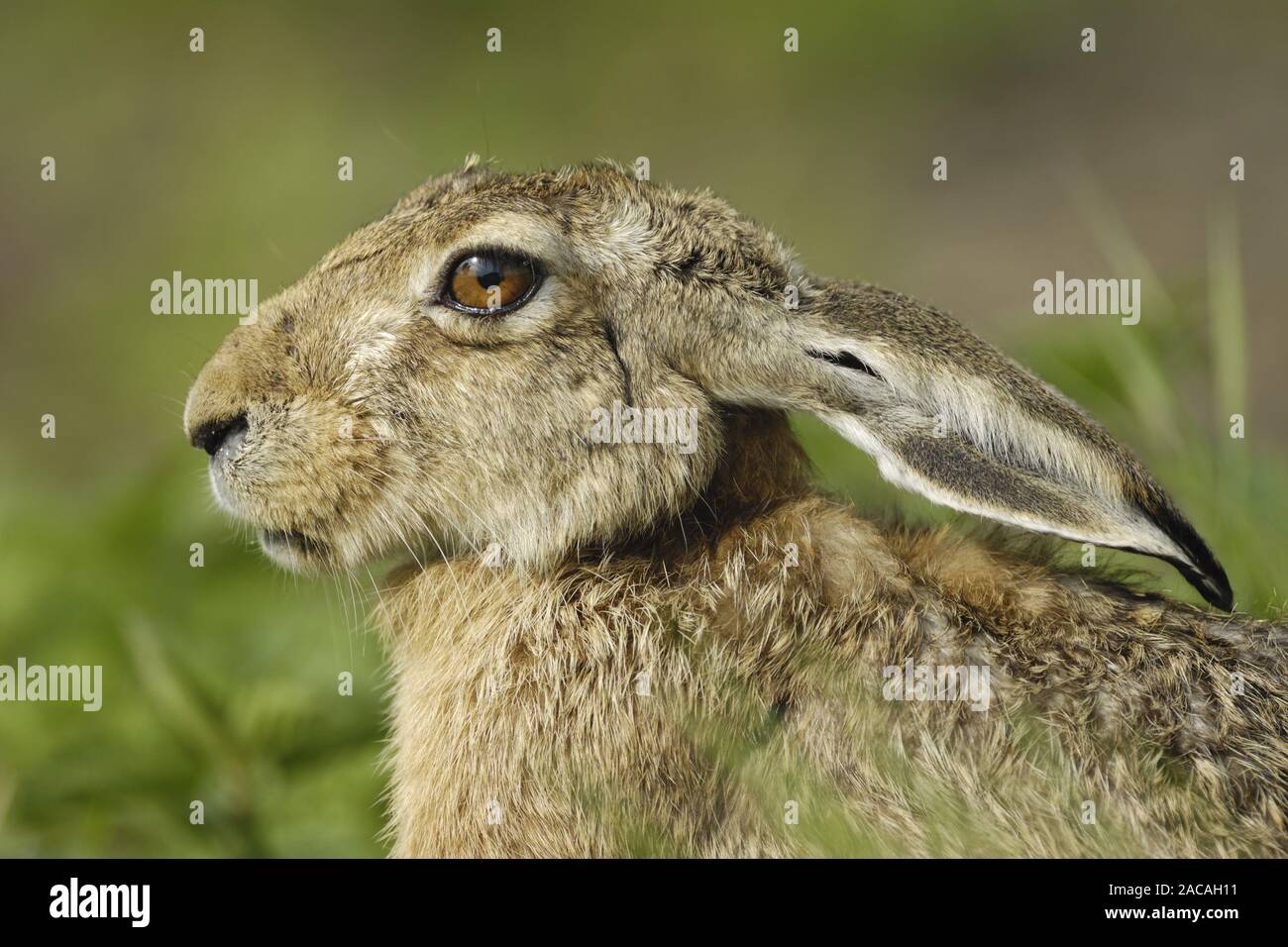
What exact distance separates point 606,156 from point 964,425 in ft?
12.7

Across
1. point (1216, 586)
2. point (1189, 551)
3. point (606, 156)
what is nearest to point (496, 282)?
point (1189, 551)

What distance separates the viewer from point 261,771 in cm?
463

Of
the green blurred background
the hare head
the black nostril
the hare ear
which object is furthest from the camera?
the green blurred background

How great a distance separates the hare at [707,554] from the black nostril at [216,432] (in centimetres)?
1

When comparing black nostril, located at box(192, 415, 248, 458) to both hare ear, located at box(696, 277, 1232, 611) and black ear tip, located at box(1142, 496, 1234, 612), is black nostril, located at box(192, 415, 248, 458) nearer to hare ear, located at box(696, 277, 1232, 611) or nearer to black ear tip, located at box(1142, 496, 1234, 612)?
hare ear, located at box(696, 277, 1232, 611)

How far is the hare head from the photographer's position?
3752 mm

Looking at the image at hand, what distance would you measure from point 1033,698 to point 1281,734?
0.62 metres

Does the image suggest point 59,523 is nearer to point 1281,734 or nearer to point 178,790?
point 178,790

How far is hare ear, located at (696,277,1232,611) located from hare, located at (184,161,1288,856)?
0.01 metres

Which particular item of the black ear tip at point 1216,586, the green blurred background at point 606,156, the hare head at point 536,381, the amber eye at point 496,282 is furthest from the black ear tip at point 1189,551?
the green blurred background at point 606,156

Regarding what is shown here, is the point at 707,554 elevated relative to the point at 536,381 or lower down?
lower down

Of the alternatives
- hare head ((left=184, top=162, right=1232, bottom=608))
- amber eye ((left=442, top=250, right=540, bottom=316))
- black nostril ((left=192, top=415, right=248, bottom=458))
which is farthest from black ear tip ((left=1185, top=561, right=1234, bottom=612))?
black nostril ((left=192, top=415, right=248, bottom=458))

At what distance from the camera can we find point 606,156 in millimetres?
6953

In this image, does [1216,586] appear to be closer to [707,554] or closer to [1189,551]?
[1189,551]
